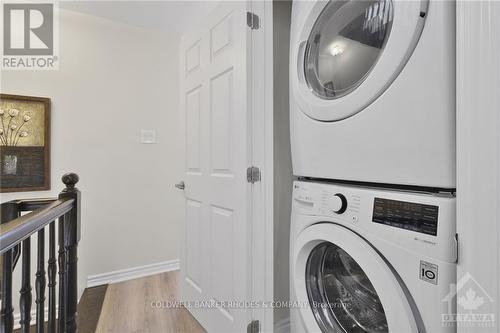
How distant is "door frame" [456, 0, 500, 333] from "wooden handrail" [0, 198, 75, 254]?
105 centimetres

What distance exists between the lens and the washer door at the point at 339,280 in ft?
2.72

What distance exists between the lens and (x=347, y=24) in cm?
97

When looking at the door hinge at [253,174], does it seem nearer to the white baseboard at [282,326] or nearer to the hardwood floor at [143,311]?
the white baseboard at [282,326]

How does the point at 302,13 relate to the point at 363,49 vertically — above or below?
above

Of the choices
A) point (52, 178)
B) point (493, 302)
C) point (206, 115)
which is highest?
point (206, 115)

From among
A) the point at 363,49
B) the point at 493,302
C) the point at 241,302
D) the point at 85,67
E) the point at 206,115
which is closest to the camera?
the point at 493,302

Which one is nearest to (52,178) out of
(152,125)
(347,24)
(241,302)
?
(152,125)

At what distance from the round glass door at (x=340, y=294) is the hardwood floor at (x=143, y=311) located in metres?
0.96

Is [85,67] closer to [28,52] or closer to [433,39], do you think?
[28,52]

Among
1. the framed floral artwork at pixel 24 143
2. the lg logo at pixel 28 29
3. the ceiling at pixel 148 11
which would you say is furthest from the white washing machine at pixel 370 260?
the lg logo at pixel 28 29

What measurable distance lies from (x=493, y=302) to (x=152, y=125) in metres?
2.50

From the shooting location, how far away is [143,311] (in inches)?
74.8

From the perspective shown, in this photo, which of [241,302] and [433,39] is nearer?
[433,39]

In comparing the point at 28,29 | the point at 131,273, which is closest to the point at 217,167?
the point at 131,273
